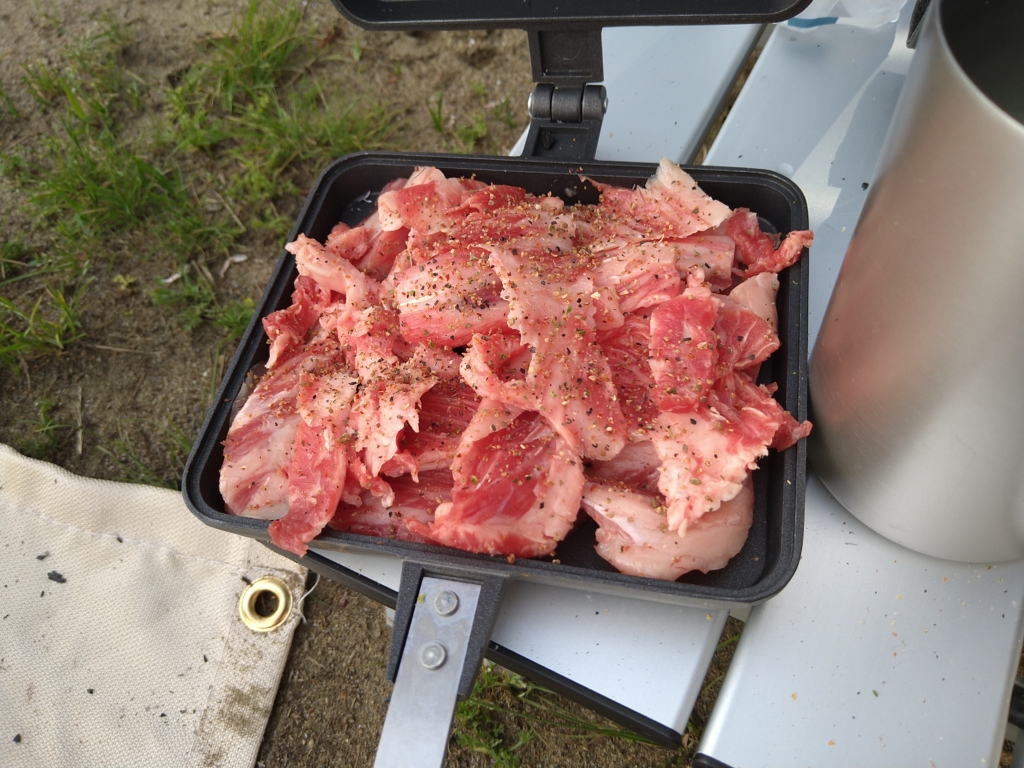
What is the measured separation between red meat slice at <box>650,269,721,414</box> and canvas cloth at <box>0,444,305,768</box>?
141 cm

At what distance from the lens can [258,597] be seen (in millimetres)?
2176

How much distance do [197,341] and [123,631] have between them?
1050 mm

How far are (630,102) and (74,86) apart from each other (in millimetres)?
2523

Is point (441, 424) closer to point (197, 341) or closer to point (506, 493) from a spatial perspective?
point (506, 493)

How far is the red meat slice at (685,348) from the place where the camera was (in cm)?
131

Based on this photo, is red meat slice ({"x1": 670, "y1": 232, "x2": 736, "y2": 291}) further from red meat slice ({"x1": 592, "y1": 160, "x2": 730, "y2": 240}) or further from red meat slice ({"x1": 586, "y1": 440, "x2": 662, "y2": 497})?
red meat slice ({"x1": 586, "y1": 440, "x2": 662, "y2": 497})

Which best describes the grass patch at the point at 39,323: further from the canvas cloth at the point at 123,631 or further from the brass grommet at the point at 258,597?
the brass grommet at the point at 258,597

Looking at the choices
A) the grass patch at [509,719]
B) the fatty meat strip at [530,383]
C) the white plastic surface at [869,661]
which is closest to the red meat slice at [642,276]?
the fatty meat strip at [530,383]

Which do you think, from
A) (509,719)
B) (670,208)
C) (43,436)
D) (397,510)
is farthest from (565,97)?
(43,436)

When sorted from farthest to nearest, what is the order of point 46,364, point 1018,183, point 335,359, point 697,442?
point 46,364 < point 335,359 < point 697,442 < point 1018,183

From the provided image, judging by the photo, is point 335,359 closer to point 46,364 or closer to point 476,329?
point 476,329

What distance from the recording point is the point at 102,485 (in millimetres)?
2219

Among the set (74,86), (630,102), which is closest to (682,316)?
(630,102)

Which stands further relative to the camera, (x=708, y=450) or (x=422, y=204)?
(x=422, y=204)
